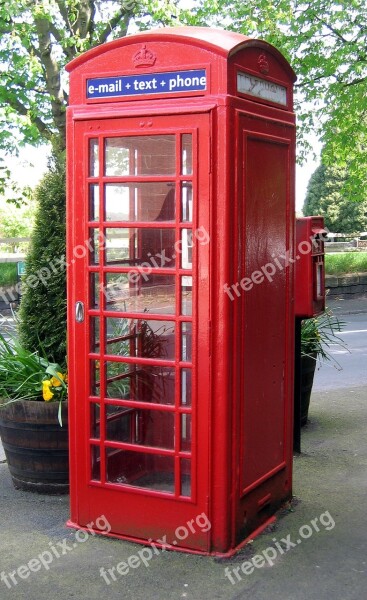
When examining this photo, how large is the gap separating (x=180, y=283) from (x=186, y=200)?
405 millimetres

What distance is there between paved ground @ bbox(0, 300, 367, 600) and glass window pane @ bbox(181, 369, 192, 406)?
758mm

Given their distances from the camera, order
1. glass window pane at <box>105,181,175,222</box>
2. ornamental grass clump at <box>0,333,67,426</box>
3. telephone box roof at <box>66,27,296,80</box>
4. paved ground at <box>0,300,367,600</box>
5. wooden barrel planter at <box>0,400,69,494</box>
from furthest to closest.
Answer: ornamental grass clump at <box>0,333,67,426</box> → wooden barrel planter at <box>0,400,69,494</box> → glass window pane at <box>105,181,175,222</box> → telephone box roof at <box>66,27,296,80</box> → paved ground at <box>0,300,367,600</box>

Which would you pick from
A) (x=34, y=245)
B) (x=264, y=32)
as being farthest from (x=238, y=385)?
(x=264, y=32)

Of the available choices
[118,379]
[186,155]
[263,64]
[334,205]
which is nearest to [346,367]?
[118,379]

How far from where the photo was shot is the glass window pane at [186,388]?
4.03 m

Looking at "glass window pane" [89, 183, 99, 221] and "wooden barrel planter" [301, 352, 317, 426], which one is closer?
"glass window pane" [89, 183, 99, 221]

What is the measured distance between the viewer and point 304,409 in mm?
6449

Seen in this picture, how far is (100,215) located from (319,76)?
1206 centimetres

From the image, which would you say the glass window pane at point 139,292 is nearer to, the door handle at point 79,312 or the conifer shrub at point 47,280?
the door handle at point 79,312

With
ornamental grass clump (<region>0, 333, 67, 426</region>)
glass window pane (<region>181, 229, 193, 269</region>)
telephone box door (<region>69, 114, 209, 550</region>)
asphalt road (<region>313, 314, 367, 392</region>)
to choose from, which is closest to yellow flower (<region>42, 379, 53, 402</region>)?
ornamental grass clump (<region>0, 333, 67, 426</region>)

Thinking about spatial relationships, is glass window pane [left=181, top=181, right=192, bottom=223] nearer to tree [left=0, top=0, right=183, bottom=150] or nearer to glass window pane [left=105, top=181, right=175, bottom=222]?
glass window pane [left=105, top=181, right=175, bottom=222]

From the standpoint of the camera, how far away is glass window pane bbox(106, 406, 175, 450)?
4.19 metres

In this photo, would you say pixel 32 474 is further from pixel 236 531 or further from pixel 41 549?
pixel 236 531

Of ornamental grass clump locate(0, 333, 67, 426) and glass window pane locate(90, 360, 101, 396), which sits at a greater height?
glass window pane locate(90, 360, 101, 396)
